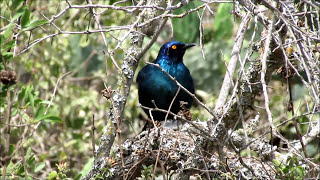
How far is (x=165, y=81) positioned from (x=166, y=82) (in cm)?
1

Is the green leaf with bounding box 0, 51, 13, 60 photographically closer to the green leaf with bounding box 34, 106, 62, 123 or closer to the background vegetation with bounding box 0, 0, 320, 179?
the green leaf with bounding box 34, 106, 62, 123

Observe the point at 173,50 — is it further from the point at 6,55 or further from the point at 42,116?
the point at 6,55

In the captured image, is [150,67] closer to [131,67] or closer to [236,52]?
[131,67]

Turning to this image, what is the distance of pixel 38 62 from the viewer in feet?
22.4

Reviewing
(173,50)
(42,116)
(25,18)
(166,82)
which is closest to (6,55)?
(25,18)

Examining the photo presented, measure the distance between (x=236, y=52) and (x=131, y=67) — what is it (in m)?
1.07

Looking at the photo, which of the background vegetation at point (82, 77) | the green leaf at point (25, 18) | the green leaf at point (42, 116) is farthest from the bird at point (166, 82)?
the green leaf at point (25, 18)

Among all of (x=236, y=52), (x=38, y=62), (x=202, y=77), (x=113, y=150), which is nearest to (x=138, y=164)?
(x=113, y=150)

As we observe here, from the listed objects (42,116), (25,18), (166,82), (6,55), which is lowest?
(166,82)

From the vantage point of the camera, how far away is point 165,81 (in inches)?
220

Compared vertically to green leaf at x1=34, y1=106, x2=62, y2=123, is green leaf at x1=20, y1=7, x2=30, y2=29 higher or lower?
higher

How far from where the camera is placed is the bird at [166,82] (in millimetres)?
5570

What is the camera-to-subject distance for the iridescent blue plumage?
557cm

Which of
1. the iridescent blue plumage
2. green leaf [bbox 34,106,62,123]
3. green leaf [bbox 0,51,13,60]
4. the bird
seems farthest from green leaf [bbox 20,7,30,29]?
the iridescent blue plumage
